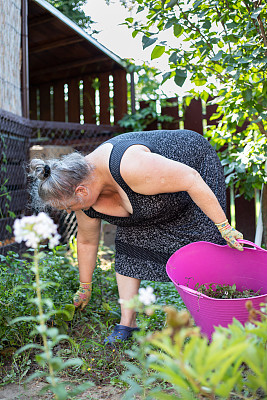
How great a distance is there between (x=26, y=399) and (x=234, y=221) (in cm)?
319

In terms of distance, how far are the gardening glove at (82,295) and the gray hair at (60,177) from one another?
60cm

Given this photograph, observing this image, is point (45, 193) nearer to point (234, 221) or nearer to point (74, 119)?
point (234, 221)

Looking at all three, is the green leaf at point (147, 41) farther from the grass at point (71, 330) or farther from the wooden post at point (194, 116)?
the wooden post at point (194, 116)

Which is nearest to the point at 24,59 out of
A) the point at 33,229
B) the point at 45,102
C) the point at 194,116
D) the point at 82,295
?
the point at 194,116

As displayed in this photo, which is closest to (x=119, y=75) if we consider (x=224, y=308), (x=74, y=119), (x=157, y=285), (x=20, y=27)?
(x=74, y=119)

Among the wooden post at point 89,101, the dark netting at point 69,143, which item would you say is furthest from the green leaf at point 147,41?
the wooden post at point 89,101

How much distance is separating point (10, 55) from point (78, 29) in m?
1.11

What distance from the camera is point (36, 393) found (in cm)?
166

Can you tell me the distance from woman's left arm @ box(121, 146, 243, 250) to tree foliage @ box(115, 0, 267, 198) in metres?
0.51

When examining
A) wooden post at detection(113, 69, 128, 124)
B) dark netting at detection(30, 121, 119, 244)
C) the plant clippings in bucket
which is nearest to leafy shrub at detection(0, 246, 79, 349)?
the plant clippings in bucket

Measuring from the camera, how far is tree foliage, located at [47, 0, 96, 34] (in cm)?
477

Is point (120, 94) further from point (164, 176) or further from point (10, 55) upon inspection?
point (164, 176)

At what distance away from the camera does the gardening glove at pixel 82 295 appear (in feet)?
7.42

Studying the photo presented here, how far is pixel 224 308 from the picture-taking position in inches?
59.2
